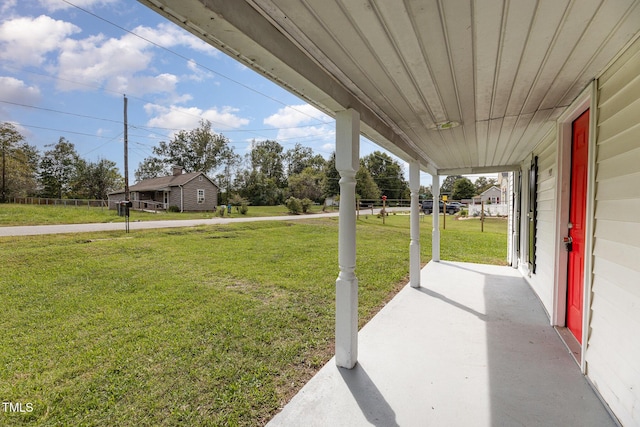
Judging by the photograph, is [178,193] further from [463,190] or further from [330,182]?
[463,190]

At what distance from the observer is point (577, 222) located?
248cm

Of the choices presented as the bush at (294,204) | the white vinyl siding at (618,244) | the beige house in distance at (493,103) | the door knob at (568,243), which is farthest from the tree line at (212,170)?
the door knob at (568,243)

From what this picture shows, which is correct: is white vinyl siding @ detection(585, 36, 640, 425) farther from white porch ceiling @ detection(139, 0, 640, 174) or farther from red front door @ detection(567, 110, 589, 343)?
red front door @ detection(567, 110, 589, 343)

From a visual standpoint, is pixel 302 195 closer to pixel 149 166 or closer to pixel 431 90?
pixel 149 166

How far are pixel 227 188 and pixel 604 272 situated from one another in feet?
89.2

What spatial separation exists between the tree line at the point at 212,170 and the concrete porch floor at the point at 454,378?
14441 millimetres

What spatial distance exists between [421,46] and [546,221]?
311 centimetres

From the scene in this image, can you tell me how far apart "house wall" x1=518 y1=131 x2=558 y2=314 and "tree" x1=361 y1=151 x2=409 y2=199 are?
33032 millimetres

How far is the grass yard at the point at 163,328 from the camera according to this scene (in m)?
1.81

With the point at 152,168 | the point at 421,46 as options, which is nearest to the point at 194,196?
the point at 152,168

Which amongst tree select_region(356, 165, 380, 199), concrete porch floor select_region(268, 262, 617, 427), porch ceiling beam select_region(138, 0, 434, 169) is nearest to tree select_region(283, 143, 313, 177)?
tree select_region(356, 165, 380, 199)

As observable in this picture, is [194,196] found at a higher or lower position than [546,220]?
higher

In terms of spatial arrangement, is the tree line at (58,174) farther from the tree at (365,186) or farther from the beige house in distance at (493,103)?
the tree at (365,186)

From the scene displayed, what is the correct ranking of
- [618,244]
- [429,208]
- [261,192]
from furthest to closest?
[261,192] → [429,208] → [618,244]
